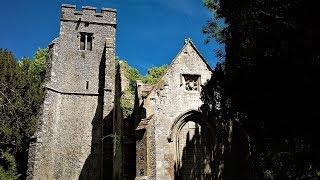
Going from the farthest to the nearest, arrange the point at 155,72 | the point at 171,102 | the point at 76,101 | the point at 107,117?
the point at 155,72, the point at 76,101, the point at 107,117, the point at 171,102

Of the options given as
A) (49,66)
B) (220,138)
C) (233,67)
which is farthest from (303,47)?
(49,66)

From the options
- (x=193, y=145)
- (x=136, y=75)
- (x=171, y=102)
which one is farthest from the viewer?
(x=136, y=75)

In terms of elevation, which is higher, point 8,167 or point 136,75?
point 136,75

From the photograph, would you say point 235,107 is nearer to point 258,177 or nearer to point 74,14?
A: point 258,177

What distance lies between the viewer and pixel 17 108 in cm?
2233

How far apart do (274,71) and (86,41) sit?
20261 mm

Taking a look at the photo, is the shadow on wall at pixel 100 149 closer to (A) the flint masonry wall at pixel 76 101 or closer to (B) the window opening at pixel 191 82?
(A) the flint masonry wall at pixel 76 101

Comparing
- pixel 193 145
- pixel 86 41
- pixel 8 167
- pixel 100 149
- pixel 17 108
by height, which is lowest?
pixel 8 167

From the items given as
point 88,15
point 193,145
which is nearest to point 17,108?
point 88,15

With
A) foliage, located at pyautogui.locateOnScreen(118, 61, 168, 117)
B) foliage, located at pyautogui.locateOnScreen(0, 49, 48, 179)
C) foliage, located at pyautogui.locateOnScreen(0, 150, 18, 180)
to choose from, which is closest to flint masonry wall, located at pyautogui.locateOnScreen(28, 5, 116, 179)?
foliage, located at pyautogui.locateOnScreen(0, 49, 48, 179)

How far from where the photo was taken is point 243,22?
36.0ft

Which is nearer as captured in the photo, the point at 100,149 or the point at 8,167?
the point at 8,167

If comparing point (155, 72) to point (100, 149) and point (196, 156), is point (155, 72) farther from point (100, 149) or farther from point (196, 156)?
point (196, 156)

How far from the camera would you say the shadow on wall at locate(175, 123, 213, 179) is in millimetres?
14977
